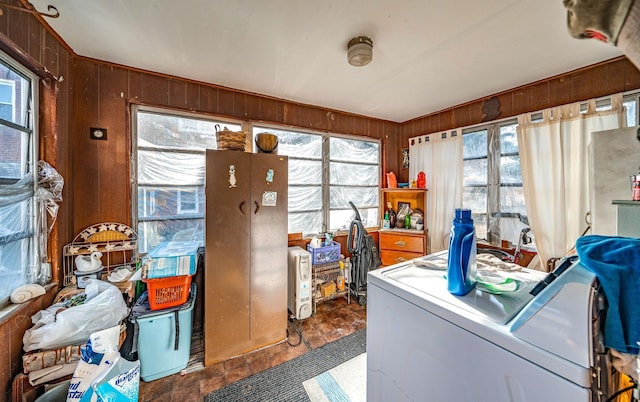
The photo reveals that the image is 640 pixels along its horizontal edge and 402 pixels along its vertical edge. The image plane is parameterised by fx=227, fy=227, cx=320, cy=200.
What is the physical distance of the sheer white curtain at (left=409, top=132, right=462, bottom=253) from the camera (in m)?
3.02

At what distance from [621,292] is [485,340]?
1.06ft

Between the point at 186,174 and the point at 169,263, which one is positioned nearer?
the point at 169,263

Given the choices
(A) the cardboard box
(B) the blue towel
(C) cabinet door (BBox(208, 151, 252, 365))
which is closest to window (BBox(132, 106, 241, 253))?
(C) cabinet door (BBox(208, 151, 252, 365))

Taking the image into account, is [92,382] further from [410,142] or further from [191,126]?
[410,142]

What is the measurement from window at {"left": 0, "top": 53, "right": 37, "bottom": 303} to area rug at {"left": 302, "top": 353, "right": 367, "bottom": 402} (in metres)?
2.03

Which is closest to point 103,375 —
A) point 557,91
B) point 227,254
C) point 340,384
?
point 227,254

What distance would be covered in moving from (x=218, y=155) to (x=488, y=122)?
3.06 meters

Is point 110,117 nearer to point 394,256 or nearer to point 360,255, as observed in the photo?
point 360,255

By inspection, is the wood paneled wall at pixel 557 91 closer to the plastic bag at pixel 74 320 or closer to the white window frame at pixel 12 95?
the plastic bag at pixel 74 320

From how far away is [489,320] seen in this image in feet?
2.26

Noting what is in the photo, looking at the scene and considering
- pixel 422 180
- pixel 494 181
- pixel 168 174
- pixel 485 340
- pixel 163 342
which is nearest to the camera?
pixel 485 340

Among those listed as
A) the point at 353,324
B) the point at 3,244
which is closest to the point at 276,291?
the point at 353,324

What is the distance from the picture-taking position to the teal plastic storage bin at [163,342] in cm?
175

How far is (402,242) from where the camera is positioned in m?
3.22
